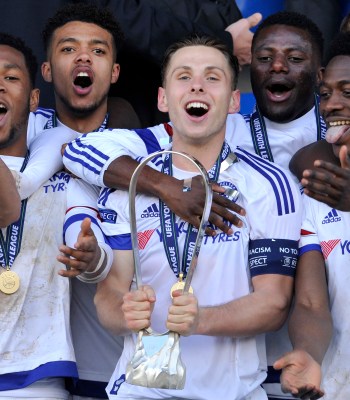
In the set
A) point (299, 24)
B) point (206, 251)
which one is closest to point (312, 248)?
point (206, 251)

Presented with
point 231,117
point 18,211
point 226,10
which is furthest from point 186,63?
point 226,10

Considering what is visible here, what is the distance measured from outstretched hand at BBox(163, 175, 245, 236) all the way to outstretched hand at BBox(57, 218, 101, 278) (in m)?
0.39

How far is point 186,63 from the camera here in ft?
17.3

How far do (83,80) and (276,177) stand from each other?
4.14 feet

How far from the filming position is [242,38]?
644cm

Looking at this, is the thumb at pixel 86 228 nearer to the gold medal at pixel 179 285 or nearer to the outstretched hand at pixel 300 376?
the gold medal at pixel 179 285

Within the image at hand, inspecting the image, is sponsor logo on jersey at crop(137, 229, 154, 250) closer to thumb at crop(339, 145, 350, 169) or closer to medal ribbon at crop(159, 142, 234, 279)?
medal ribbon at crop(159, 142, 234, 279)

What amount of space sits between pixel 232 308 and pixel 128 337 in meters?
0.46

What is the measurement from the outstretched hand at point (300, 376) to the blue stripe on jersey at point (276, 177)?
78 cm

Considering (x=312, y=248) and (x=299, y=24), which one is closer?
(x=312, y=248)

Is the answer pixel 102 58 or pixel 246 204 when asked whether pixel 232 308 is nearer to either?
pixel 246 204

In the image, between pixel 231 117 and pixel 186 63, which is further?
pixel 231 117

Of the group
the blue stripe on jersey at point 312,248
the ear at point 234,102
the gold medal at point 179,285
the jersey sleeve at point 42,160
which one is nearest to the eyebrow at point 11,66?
the jersey sleeve at point 42,160

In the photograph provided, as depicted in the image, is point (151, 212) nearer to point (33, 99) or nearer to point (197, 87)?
point (197, 87)
